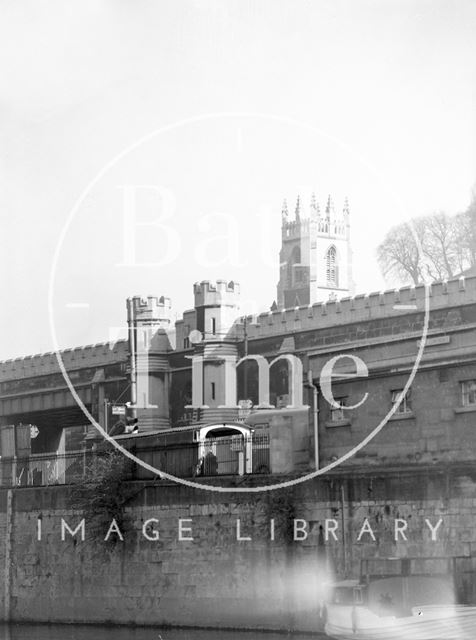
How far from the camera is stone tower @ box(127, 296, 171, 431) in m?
69.8

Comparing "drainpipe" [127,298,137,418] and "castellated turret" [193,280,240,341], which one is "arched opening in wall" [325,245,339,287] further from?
"castellated turret" [193,280,240,341]

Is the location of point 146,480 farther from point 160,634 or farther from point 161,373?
point 161,373

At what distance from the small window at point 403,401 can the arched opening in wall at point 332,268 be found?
106 metres

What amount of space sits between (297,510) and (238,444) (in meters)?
5.60

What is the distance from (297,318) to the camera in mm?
63281

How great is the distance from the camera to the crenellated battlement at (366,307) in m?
55.8

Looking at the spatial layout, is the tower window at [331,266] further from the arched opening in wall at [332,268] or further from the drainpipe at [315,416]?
the drainpipe at [315,416]

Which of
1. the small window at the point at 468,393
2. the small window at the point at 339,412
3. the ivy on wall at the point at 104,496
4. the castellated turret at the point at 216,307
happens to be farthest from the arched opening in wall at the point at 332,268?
the small window at the point at 468,393

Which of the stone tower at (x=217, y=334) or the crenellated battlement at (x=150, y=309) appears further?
the crenellated battlement at (x=150, y=309)

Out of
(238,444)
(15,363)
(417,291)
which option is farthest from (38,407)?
(238,444)

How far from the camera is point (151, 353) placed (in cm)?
7025

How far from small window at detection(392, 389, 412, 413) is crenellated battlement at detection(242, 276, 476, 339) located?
22.7m

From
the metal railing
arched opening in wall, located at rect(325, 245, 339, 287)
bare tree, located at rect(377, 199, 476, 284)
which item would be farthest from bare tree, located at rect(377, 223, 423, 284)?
arched opening in wall, located at rect(325, 245, 339, 287)

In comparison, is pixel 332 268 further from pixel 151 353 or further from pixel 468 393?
pixel 468 393
